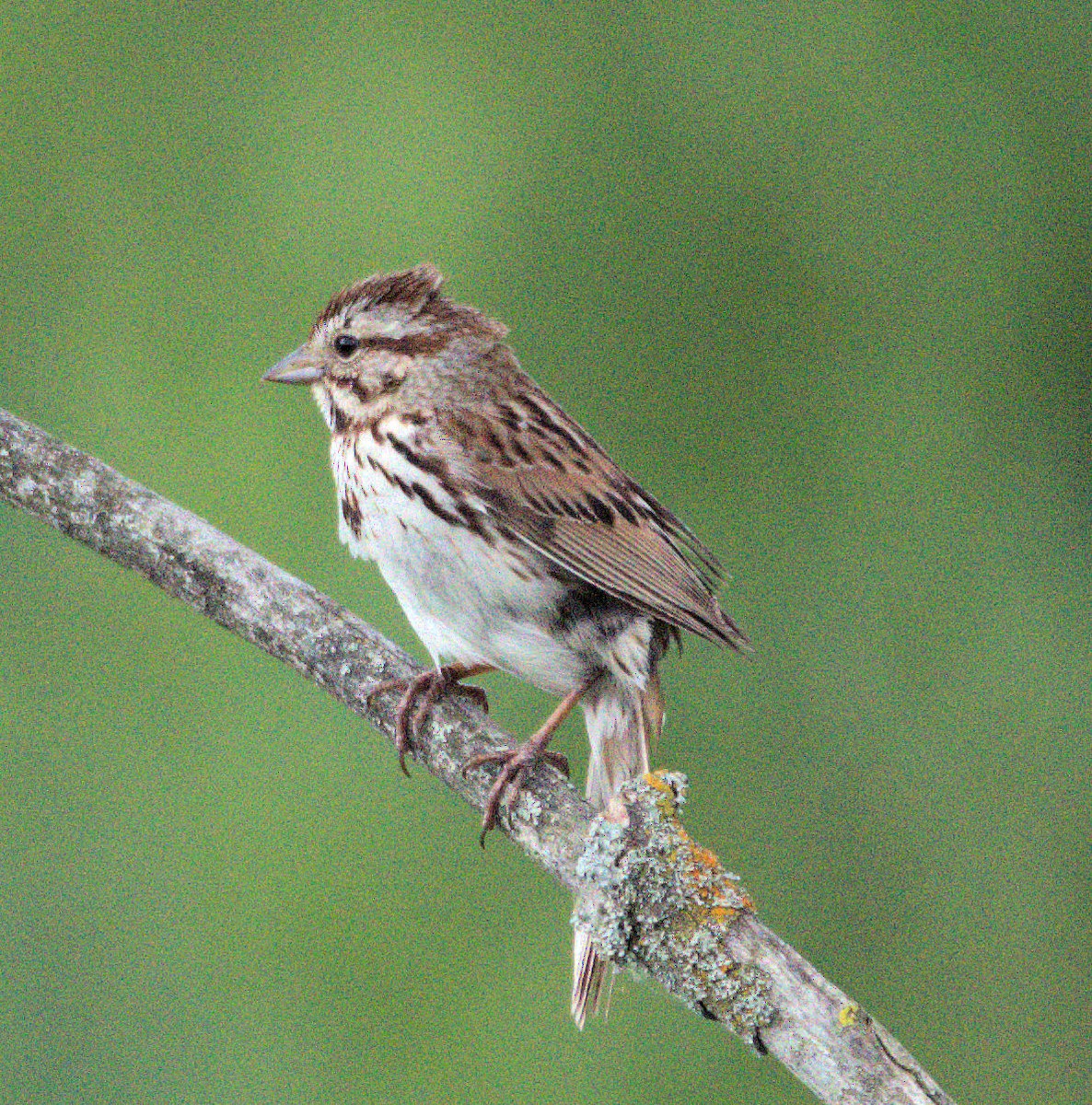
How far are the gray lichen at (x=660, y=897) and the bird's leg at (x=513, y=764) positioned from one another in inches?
7.9

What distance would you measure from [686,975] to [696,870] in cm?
15

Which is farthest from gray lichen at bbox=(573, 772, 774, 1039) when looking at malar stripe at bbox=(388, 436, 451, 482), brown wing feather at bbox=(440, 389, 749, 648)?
malar stripe at bbox=(388, 436, 451, 482)

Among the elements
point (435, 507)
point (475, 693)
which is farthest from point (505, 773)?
point (435, 507)

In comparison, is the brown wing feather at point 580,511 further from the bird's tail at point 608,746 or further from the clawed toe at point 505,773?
the clawed toe at point 505,773

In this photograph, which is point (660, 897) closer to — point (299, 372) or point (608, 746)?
point (608, 746)

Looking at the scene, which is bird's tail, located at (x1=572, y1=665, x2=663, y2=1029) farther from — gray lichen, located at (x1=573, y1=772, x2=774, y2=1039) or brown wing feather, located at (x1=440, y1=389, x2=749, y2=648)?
gray lichen, located at (x1=573, y1=772, x2=774, y2=1039)

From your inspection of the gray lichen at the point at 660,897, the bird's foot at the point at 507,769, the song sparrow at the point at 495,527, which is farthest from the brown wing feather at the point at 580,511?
the gray lichen at the point at 660,897

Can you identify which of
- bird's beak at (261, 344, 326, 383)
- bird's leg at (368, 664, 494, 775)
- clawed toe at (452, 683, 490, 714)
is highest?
bird's beak at (261, 344, 326, 383)

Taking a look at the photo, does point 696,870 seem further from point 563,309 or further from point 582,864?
point 563,309

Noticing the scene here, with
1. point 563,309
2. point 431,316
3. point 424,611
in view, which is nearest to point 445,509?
point 424,611

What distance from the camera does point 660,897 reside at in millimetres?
2508

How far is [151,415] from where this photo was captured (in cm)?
→ 430

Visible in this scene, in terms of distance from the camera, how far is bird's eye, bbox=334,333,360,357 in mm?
3266

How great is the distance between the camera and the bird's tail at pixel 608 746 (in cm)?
314
